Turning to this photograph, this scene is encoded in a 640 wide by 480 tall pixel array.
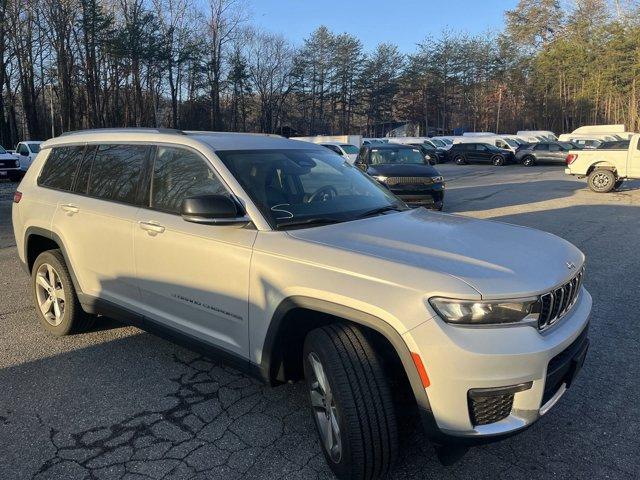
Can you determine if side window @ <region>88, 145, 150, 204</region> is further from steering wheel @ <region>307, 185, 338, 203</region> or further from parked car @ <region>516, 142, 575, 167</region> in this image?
parked car @ <region>516, 142, 575, 167</region>

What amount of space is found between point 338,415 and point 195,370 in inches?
69.2

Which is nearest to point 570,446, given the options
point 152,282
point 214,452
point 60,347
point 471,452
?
point 471,452

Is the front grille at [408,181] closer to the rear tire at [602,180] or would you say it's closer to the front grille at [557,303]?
the front grille at [557,303]

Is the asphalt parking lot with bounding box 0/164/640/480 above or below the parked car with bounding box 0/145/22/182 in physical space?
below

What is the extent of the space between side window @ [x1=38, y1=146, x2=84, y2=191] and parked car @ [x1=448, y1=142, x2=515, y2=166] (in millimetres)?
33248

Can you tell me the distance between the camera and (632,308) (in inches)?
208

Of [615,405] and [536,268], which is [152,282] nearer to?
[536,268]

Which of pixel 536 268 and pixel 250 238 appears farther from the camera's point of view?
pixel 250 238

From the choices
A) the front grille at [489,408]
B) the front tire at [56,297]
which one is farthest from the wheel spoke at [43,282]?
the front grille at [489,408]

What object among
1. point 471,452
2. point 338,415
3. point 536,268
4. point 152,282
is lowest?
point 471,452

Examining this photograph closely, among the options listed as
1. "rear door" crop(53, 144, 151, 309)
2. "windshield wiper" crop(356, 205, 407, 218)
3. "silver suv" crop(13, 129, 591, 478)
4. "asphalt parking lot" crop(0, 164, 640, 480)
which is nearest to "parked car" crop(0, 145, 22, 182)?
"asphalt parking lot" crop(0, 164, 640, 480)

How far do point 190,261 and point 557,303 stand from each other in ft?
7.03

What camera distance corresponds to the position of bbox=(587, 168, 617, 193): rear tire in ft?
54.7

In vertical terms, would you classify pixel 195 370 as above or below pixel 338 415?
below
